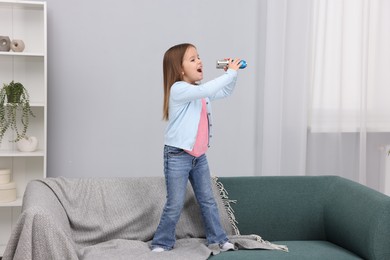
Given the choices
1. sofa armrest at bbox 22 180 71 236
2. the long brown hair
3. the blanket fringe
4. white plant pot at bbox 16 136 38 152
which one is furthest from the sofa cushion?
white plant pot at bbox 16 136 38 152

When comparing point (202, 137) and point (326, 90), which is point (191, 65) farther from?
point (326, 90)

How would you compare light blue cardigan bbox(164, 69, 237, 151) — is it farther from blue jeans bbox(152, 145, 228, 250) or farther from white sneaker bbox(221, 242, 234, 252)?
white sneaker bbox(221, 242, 234, 252)

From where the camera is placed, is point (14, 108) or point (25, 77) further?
point (25, 77)

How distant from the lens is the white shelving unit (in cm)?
366

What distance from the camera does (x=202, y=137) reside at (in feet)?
9.06

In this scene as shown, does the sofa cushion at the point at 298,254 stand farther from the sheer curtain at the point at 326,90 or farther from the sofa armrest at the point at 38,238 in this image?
the sheer curtain at the point at 326,90

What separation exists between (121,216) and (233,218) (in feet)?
1.78

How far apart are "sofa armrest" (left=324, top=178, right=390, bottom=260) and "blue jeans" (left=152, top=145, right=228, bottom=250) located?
0.56 metres

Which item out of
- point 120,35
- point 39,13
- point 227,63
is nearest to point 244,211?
point 227,63

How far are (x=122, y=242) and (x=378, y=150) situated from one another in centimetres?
217

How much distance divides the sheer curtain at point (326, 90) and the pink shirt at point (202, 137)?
116 cm

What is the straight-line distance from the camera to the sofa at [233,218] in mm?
2424

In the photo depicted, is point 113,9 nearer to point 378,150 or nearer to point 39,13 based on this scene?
point 39,13

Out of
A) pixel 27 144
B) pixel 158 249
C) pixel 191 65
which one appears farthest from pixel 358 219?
pixel 27 144
